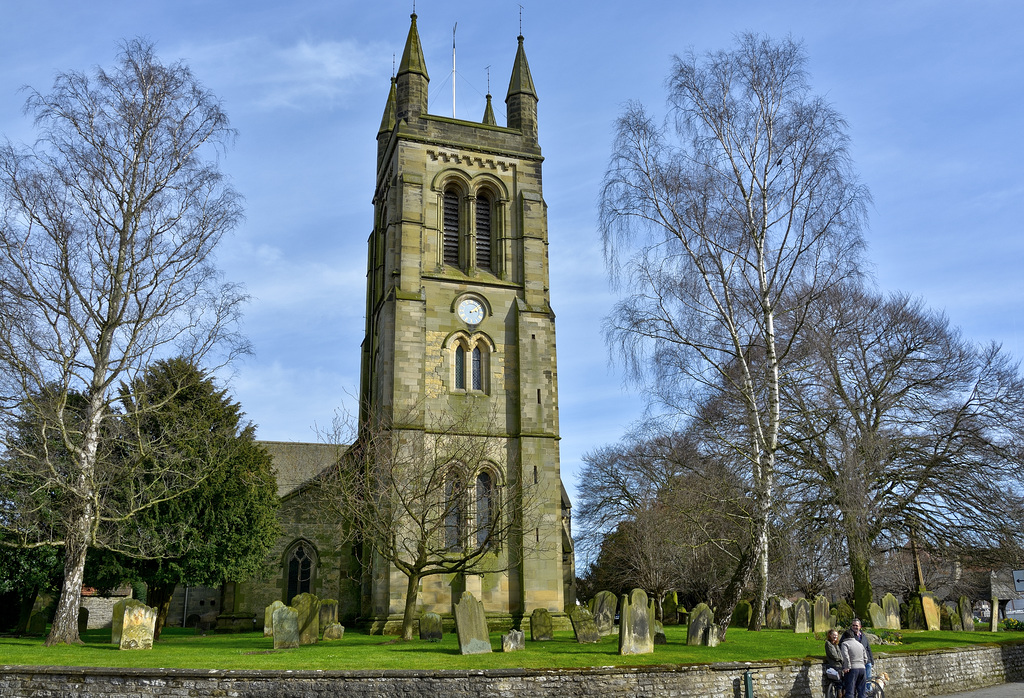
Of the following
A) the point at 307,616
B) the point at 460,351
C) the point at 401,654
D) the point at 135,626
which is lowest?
the point at 401,654

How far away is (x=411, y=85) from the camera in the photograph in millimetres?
29375

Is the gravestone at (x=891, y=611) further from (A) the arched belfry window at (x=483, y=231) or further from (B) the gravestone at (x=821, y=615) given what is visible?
(A) the arched belfry window at (x=483, y=231)

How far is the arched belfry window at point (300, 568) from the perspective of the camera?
96.4ft

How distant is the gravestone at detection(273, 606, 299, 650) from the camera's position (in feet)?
55.9

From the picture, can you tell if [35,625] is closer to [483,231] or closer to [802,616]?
[483,231]

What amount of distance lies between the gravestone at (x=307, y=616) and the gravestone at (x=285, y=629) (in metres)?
0.76

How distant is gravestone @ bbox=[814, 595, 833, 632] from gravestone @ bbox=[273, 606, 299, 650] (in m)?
12.8

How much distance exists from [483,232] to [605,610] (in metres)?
14.5

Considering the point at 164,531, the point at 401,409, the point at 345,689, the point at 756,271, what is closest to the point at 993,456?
the point at 756,271

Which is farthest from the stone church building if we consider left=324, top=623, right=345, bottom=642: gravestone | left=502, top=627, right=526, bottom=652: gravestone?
left=502, top=627, right=526, bottom=652: gravestone

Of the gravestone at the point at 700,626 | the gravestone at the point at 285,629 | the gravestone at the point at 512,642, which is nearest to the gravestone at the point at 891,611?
the gravestone at the point at 700,626

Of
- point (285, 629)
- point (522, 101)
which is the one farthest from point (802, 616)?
point (522, 101)

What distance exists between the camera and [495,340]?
89.4 feet

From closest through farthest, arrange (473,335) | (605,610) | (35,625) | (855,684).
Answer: (855,684) < (605,610) < (35,625) < (473,335)
